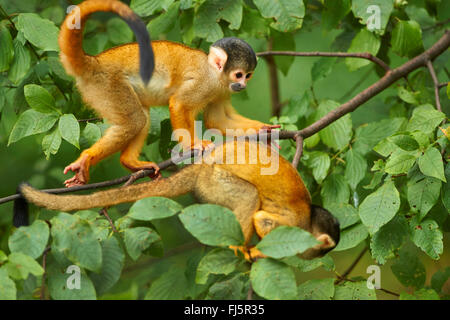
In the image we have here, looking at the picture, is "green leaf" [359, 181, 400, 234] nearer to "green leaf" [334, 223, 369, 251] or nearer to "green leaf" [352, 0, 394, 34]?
"green leaf" [334, 223, 369, 251]

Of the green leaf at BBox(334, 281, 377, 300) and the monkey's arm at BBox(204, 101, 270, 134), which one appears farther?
the monkey's arm at BBox(204, 101, 270, 134)

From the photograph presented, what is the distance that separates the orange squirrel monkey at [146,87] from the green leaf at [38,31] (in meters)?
0.22

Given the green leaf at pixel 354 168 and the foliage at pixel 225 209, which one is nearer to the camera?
the foliage at pixel 225 209

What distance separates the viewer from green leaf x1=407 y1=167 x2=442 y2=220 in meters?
2.18

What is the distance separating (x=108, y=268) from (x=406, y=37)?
2054 mm

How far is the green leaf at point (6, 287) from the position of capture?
5.17 ft

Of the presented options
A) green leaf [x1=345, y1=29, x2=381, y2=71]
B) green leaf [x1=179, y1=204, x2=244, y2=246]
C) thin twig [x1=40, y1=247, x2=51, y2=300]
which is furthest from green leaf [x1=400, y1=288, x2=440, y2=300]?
green leaf [x1=345, y1=29, x2=381, y2=71]

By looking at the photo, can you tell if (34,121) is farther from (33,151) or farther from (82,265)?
(33,151)

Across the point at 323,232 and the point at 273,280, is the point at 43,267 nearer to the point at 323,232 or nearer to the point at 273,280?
the point at 273,280

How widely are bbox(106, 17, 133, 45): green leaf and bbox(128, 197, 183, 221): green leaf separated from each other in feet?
5.30

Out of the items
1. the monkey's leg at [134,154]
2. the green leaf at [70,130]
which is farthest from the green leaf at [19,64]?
the monkey's leg at [134,154]

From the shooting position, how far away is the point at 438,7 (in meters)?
3.60

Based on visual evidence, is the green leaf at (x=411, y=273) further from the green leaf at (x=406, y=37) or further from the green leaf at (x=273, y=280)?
the green leaf at (x=406, y=37)

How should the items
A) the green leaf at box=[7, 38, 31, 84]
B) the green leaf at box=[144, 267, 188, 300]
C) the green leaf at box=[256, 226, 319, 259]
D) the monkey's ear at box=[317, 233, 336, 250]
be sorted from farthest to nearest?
the green leaf at box=[7, 38, 31, 84], the green leaf at box=[144, 267, 188, 300], the monkey's ear at box=[317, 233, 336, 250], the green leaf at box=[256, 226, 319, 259]
